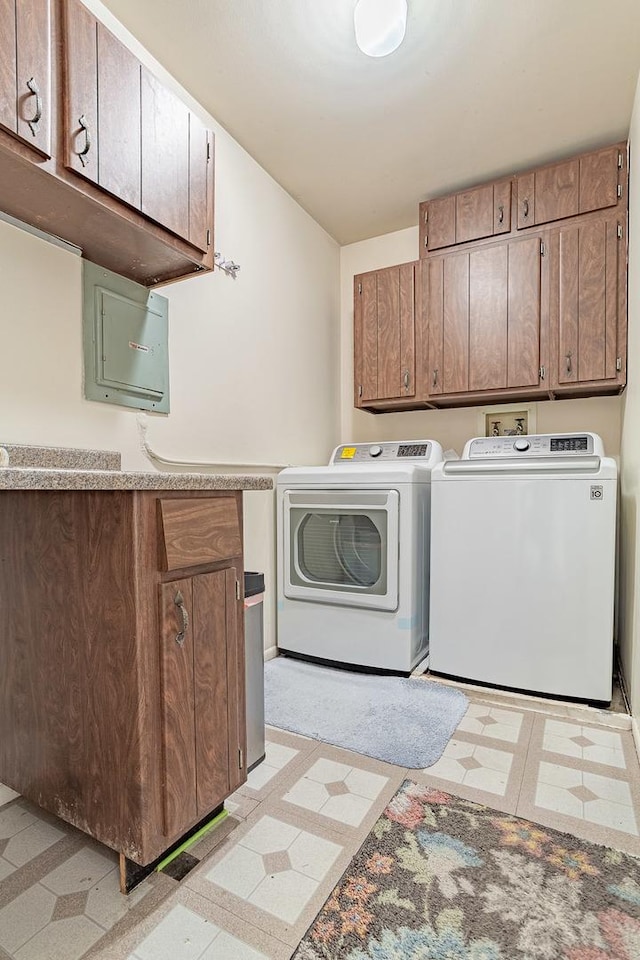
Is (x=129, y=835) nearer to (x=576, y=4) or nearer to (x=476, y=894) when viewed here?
(x=476, y=894)

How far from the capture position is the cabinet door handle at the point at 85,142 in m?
1.22

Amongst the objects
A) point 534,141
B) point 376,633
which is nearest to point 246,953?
point 376,633

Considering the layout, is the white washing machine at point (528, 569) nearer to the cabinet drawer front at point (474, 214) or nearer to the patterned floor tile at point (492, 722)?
the patterned floor tile at point (492, 722)

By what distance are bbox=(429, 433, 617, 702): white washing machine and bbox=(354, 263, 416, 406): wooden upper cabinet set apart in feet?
2.44

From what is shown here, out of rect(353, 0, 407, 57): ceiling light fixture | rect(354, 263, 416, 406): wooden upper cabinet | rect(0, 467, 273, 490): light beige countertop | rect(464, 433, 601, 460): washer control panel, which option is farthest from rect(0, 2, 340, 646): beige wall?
rect(464, 433, 601, 460): washer control panel

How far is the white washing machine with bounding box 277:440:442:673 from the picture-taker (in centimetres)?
222

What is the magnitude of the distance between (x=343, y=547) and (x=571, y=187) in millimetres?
2054

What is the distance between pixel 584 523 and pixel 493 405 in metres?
1.09

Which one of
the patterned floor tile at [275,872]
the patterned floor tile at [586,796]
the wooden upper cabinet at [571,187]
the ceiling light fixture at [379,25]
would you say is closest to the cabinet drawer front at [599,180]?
the wooden upper cabinet at [571,187]

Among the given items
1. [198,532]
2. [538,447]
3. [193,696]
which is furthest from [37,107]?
[538,447]

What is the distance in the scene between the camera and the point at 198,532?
1.13m

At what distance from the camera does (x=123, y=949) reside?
92cm

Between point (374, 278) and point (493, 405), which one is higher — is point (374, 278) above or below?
above

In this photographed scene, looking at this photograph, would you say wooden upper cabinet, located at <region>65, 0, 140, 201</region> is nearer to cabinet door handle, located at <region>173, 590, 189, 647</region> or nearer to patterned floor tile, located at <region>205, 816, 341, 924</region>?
cabinet door handle, located at <region>173, 590, 189, 647</region>
